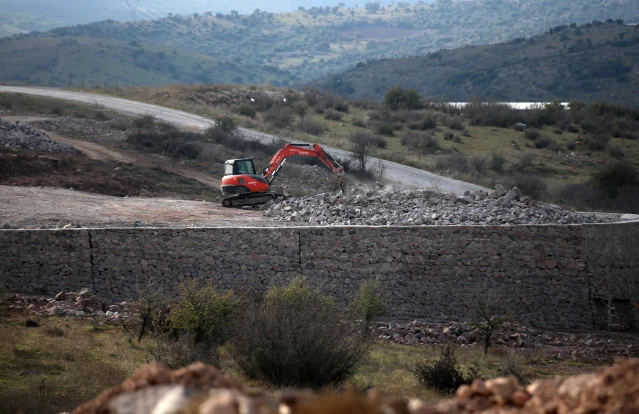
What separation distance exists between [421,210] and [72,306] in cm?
1190

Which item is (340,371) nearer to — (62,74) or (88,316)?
(88,316)

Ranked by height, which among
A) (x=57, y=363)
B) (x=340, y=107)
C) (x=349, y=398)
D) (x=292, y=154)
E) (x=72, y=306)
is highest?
(x=340, y=107)

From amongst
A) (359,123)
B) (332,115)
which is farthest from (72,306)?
(332,115)

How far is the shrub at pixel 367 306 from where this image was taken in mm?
20141

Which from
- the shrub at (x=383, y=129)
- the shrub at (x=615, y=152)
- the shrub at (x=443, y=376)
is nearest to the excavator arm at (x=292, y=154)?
the shrub at (x=443, y=376)

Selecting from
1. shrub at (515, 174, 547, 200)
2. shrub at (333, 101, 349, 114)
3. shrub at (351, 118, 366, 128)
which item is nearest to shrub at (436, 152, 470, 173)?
shrub at (515, 174, 547, 200)

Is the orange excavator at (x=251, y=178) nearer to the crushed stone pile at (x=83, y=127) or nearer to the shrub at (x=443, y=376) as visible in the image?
the shrub at (x=443, y=376)

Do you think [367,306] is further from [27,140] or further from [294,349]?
[27,140]

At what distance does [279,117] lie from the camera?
2151 inches

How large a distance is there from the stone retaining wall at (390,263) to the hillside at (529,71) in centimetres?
7160

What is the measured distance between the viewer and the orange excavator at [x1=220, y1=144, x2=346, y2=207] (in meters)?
27.8

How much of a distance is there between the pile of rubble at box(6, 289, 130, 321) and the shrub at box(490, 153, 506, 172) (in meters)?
31.3

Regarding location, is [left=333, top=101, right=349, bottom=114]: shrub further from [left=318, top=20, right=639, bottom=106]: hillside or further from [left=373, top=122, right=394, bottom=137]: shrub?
[left=318, top=20, right=639, bottom=106]: hillside

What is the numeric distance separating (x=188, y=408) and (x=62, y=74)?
342ft
